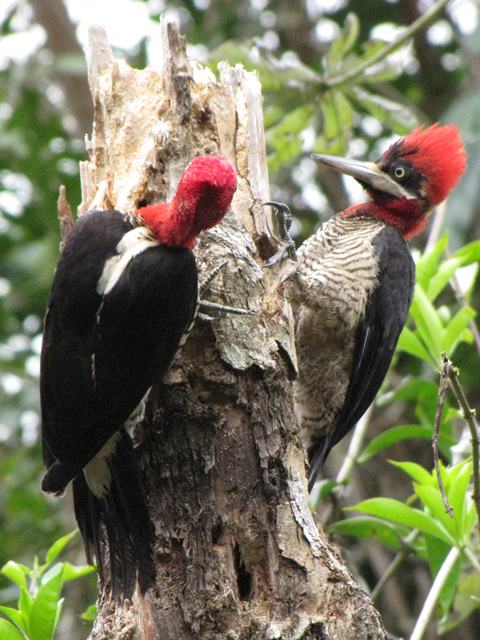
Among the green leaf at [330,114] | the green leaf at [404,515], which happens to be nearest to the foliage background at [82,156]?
the green leaf at [330,114]

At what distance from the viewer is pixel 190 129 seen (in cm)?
295

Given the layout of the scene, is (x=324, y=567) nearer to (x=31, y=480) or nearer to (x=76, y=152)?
(x=31, y=480)

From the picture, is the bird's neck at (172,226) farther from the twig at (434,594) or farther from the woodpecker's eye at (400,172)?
the woodpecker's eye at (400,172)

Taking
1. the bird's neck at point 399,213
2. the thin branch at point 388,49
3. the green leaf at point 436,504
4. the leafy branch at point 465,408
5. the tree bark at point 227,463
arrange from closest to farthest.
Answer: the leafy branch at point 465,408
the tree bark at point 227,463
the green leaf at point 436,504
the bird's neck at point 399,213
the thin branch at point 388,49

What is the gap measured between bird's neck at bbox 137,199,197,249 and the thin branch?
1576mm

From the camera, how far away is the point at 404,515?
9.12ft

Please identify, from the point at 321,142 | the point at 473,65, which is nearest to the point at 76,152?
the point at 321,142

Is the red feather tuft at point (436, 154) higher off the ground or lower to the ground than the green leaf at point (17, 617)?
higher

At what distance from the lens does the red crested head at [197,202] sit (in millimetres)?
2541

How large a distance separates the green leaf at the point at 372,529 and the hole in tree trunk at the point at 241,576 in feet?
2.51

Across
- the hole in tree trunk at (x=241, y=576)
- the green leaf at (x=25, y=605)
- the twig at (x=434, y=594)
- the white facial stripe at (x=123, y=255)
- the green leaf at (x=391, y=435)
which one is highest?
the white facial stripe at (x=123, y=255)

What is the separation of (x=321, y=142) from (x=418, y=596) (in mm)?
2326

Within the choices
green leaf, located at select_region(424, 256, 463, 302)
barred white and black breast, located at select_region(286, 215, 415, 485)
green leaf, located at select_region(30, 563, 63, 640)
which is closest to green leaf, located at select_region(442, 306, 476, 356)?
green leaf, located at select_region(424, 256, 463, 302)

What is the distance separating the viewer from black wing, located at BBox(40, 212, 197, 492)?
100 inches
